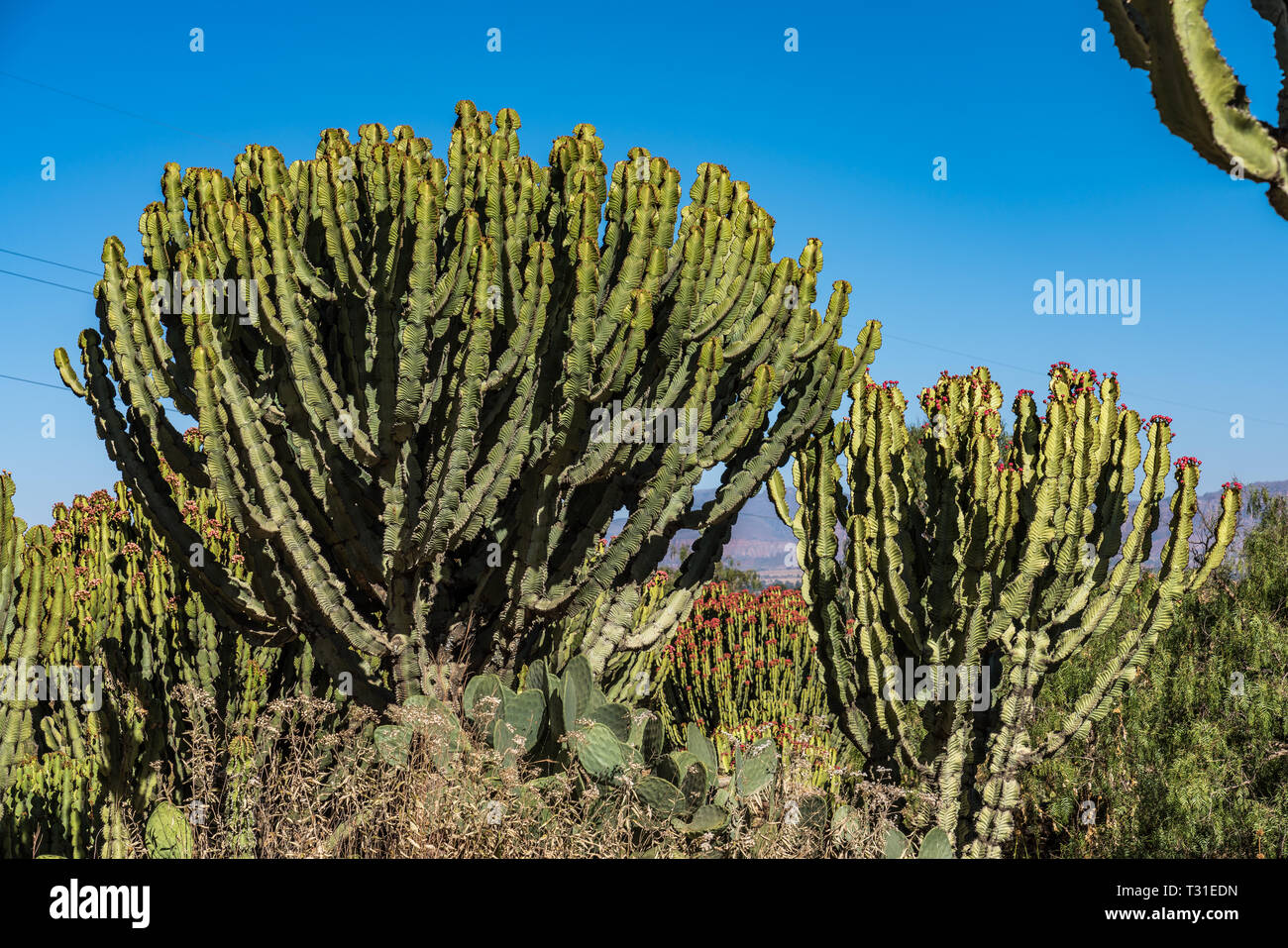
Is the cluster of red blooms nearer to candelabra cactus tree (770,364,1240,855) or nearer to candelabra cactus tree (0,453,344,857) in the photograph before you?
candelabra cactus tree (0,453,344,857)

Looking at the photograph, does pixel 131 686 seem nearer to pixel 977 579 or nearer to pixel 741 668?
pixel 741 668

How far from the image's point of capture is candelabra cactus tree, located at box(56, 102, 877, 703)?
203 inches

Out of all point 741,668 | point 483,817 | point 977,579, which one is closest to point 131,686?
point 483,817

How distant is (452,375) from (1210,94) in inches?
145

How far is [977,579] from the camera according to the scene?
545cm

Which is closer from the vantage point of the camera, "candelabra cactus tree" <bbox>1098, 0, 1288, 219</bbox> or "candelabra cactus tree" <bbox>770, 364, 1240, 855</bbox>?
"candelabra cactus tree" <bbox>1098, 0, 1288, 219</bbox>

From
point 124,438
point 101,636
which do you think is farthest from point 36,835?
point 124,438

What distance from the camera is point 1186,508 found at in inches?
227

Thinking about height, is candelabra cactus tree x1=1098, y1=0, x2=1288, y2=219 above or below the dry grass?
above

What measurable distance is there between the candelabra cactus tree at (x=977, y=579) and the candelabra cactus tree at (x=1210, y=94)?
2.47 metres

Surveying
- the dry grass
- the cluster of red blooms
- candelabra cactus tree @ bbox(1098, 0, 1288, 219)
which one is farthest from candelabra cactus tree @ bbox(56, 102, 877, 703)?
the cluster of red blooms

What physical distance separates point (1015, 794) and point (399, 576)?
365 cm

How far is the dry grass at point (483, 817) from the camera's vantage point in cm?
427

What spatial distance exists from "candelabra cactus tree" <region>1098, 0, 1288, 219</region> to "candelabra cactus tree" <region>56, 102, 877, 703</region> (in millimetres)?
2665
